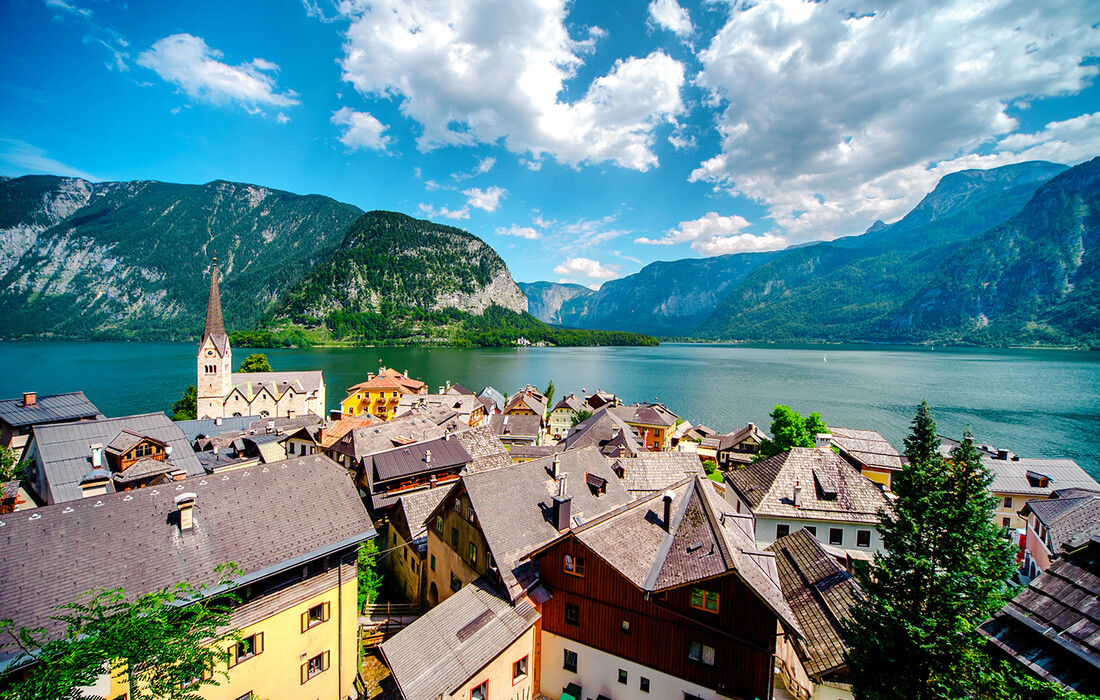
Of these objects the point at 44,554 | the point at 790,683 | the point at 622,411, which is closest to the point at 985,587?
the point at 790,683

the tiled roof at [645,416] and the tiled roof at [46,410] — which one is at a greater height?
the tiled roof at [46,410]

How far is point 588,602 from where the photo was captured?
1622 centimetres

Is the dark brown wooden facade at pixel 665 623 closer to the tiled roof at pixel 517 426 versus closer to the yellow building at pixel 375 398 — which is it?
the tiled roof at pixel 517 426

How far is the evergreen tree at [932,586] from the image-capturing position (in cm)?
1030

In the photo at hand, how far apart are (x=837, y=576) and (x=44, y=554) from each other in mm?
26914

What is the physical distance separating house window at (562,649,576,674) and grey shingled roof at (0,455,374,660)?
30.8ft

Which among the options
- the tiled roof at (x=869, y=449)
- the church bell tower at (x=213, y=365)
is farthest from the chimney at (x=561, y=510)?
the church bell tower at (x=213, y=365)

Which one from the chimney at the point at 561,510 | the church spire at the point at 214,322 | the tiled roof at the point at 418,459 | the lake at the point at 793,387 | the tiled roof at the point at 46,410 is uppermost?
the church spire at the point at 214,322

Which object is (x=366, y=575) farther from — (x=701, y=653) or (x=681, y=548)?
(x=701, y=653)

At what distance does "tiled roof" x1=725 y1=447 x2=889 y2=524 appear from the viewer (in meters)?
25.4

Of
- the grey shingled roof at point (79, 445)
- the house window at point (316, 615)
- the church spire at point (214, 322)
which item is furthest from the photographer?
the church spire at point (214, 322)

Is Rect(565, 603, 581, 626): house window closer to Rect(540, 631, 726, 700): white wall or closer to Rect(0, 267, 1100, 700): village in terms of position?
Rect(0, 267, 1100, 700): village

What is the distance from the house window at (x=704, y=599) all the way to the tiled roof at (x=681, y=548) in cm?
67

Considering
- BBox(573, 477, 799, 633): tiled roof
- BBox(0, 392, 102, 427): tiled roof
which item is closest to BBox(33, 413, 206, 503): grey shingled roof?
BBox(0, 392, 102, 427): tiled roof
